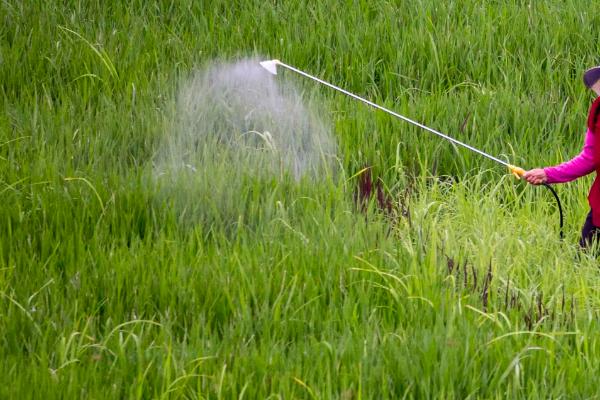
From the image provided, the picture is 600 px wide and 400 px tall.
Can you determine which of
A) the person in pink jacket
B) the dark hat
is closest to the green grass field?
the person in pink jacket

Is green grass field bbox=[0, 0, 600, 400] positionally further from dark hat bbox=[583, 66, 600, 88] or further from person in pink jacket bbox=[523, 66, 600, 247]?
dark hat bbox=[583, 66, 600, 88]

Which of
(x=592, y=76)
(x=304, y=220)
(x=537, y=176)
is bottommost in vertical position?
(x=304, y=220)

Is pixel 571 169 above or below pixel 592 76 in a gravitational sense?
below

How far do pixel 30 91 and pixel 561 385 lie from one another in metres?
3.37

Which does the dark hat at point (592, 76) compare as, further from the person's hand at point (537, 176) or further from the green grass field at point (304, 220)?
the green grass field at point (304, 220)

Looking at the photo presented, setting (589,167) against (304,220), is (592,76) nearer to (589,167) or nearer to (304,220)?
(589,167)

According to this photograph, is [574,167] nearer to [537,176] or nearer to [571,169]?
[571,169]

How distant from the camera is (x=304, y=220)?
4.38m

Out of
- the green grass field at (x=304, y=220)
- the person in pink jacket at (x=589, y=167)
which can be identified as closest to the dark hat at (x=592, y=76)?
the person in pink jacket at (x=589, y=167)

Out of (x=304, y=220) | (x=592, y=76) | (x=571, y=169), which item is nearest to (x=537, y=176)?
(x=571, y=169)

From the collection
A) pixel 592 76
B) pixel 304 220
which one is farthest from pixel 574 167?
pixel 304 220

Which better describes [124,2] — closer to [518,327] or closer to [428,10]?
[428,10]

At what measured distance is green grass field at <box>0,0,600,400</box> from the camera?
11.1 ft

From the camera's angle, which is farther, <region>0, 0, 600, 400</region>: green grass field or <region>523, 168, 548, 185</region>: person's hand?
<region>523, 168, 548, 185</region>: person's hand
